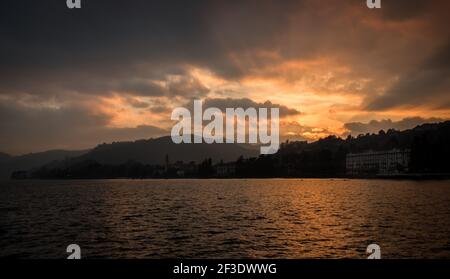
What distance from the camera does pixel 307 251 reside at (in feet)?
86.6

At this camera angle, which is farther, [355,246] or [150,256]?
[355,246]

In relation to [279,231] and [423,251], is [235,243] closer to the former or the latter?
[279,231]

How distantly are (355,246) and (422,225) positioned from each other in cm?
1397

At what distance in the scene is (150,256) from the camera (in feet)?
83.4
